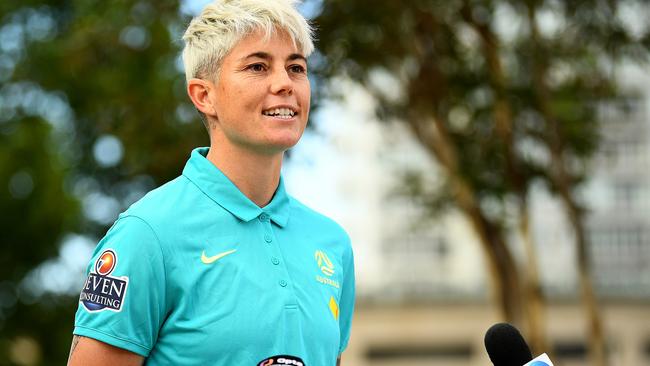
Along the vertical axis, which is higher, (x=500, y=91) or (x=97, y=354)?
(x=500, y=91)

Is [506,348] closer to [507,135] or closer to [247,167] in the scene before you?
[247,167]

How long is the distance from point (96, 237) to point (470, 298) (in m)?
34.0

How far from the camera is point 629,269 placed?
56.0 meters

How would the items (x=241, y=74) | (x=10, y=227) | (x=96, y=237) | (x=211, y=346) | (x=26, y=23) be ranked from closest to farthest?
(x=211, y=346), (x=241, y=74), (x=10, y=227), (x=96, y=237), (x=26, y=23)

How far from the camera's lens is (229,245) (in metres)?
3.23

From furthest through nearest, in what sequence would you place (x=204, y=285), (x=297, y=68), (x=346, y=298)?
1. (x=346, y=298)
2. (x=297, y=68)
3. (x=204, y=285)

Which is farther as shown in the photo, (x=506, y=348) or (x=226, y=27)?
(x=226, y=27)

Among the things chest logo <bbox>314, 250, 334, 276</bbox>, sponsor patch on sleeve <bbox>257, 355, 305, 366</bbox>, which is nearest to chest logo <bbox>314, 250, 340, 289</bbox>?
chest logo <bbox>314, 250, 334, 276</bbox>

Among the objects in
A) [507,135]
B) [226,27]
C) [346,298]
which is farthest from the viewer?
[507,135]

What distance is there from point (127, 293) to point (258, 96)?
634mm

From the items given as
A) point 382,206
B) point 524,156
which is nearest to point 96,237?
point 524,156

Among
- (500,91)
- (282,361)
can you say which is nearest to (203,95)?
(282,361)

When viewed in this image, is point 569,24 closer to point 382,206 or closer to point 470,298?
point 470,298

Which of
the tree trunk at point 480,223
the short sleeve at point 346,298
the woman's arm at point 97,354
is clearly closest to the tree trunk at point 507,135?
the tree trunk at point 480,223
